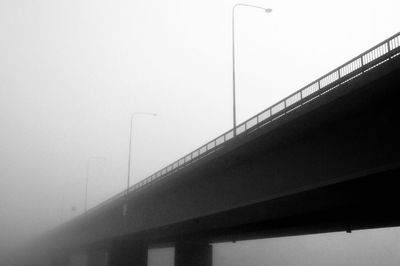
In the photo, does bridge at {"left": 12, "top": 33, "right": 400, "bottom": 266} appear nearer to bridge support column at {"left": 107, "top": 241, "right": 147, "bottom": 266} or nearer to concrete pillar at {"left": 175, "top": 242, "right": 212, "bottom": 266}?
concrete pillar at {"left": 175, "top": 242, "right": 212, "bottom": 266}

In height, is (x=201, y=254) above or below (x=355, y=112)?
below

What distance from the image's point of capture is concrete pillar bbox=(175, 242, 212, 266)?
184 feet

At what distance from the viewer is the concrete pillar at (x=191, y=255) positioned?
184ft

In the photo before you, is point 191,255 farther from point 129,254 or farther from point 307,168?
point 307,168

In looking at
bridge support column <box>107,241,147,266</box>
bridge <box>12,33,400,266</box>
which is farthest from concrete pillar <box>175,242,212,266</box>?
bridge <box>12,33,400,266</box>

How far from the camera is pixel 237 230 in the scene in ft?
150

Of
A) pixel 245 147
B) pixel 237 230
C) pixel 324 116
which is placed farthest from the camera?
pixel 237 230

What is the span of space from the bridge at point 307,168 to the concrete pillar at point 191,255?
34.9 ft

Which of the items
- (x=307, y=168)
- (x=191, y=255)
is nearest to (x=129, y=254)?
(x=191, y=255)

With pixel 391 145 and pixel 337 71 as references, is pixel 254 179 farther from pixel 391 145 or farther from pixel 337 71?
pixel 391 145

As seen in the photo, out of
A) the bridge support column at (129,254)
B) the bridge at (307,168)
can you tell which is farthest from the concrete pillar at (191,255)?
the bridge at (307,168)

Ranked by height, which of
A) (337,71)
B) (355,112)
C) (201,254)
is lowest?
(201,254)

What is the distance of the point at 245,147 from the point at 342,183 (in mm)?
6865

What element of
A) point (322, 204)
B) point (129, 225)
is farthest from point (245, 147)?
point (129, 225)
